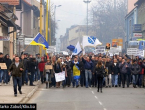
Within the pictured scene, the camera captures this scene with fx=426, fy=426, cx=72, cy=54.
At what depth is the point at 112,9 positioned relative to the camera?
321ft

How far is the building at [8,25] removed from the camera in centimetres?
3173

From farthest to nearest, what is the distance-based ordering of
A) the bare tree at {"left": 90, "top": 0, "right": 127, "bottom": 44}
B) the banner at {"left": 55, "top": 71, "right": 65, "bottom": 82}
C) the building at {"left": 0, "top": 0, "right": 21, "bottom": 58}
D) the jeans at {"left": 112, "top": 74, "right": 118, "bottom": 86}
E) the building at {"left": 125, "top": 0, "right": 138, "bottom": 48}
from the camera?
the bare tree at {"left": 90, "top": 0, "right": 127, "bottom": 44} < the building at {"left": 125, "top": 0, "right": 138, "bottom": 48} < the building at {"left": 0, "top": 0, "right": 21, "bottom": 58} < the jeans at {"left": 112, "top": 74, "right": 118, "bottom": 86} < the banner at {"left": 55, "top": 71, "right": 65, "bottom": 82}

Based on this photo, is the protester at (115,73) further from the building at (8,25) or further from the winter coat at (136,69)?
the building at (8,25)

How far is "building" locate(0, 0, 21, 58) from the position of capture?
3173 cm

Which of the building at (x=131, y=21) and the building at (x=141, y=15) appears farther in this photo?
the building at (x=131, y=21)

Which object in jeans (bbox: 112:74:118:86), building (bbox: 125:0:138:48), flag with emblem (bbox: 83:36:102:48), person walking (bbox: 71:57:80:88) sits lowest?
jeans (bbox: 112:74:118:86)

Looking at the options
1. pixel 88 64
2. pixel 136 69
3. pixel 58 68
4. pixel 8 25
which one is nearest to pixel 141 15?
pixel 8 25

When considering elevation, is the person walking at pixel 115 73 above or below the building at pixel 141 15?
below

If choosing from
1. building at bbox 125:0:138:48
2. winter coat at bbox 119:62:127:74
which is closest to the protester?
winter coat at bbox 119:62:127:74

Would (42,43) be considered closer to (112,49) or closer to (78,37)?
(112,49)

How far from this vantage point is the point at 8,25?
A: 112ft

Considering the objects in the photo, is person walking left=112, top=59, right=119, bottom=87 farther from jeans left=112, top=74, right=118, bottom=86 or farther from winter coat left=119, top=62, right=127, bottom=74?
winter coat left=119, top=62, right=127, bottom=74

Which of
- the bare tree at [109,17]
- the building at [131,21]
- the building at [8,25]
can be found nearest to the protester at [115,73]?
the building at [8,25]

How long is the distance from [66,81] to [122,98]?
289 inches
